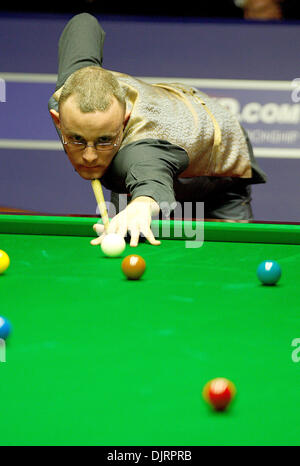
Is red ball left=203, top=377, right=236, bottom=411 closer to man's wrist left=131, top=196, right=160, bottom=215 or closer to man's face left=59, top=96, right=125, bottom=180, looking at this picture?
man's wrist left=131, top=196, right=160, bottom=215

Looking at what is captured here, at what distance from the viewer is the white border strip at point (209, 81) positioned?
4.98 metres

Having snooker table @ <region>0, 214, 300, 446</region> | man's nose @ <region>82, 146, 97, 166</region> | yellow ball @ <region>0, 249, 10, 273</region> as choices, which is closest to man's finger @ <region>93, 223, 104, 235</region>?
snooker table @ <region>0, 214, 300, 446</region>

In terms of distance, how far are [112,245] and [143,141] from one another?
71 centimetres

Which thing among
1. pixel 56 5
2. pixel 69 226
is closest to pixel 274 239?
pixel 69 226

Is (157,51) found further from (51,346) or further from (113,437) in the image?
(113,437)

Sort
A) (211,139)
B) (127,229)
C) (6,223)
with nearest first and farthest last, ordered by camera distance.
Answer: (127,229)
(6,223)
(211,139)

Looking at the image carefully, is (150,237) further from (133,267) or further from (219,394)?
(219,394)

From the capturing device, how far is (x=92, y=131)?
2342mm

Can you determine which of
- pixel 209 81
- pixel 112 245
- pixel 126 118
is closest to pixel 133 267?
pixel 112 245

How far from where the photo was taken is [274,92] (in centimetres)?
496

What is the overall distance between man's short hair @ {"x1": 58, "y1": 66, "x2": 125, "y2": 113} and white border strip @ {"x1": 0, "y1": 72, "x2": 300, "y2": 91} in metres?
2.74

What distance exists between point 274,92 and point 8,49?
2340mm

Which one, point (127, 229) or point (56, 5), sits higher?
point (56, 5)

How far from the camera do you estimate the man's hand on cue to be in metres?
2.07
